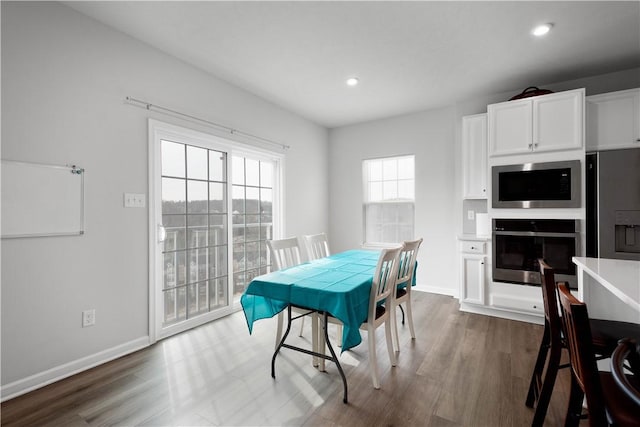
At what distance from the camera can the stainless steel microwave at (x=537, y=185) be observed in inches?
120

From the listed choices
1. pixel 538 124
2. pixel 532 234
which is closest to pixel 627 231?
pixel 532 234

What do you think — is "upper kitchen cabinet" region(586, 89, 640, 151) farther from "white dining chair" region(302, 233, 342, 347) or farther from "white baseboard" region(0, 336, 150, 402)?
"white baseboard" region(0, 336, 150, 402)

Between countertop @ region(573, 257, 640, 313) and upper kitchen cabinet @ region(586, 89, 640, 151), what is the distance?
1.85 m

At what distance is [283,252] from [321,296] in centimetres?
111

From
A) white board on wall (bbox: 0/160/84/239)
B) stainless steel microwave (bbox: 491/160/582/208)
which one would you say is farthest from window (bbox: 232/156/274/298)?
stainless steel microwave (bbox: 491/160/582/208)

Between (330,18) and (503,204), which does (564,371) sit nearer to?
(503,204)

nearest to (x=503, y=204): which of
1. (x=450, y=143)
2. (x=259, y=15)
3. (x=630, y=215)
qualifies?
(x=630, y=215)

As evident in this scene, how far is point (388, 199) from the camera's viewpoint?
4973 millimetres

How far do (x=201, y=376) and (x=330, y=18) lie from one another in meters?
2.89

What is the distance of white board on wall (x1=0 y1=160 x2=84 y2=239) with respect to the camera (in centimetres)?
196

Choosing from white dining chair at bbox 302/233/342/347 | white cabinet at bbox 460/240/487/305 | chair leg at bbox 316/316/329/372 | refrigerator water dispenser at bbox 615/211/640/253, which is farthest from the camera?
white cabinet at bbox 460/240/487/305

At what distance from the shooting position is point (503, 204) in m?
3.40

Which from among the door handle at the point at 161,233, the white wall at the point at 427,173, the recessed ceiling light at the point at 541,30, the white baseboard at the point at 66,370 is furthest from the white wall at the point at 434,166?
the white baseboard at the point at 66,370

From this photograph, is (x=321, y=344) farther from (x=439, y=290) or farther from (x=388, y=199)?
(x=388, y=199)
